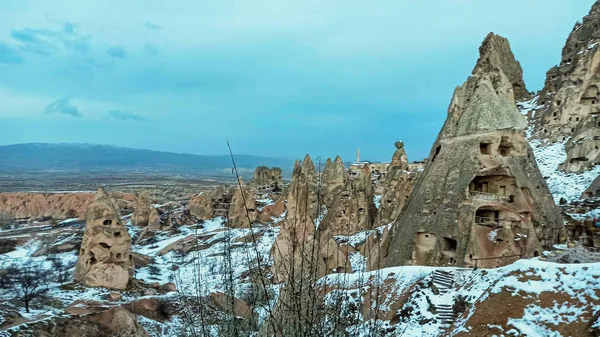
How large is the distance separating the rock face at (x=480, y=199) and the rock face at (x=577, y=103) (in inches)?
719

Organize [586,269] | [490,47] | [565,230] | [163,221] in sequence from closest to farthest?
[586,269] < [565,230] < [163,221] < [490,47]

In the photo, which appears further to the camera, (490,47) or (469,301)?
(490,47)

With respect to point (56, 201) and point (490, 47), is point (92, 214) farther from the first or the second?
point (56, 201)

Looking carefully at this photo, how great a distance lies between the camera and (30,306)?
14.9 meters

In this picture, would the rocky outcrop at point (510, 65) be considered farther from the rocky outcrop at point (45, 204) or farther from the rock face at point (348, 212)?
the rocky outcrop at point (45, 204)

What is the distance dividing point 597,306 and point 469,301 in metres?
3.91

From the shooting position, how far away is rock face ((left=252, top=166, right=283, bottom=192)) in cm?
6328

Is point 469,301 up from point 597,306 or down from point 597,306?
down

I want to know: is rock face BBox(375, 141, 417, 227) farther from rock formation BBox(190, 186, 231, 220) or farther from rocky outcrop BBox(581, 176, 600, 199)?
rock formation BBox(190, 186, 231, 220)

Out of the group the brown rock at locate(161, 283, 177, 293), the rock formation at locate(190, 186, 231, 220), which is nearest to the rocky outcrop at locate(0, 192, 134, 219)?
the rock formation at locate(190, 186, 231, 220)

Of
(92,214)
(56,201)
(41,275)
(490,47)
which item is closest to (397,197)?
(92,214)

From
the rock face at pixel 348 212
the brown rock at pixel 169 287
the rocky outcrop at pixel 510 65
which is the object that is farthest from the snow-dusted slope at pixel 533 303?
the rocky outcrop at pixel 510 65

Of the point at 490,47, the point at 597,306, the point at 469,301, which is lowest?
the point at 469,301

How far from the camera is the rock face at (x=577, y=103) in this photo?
32.4 meters
